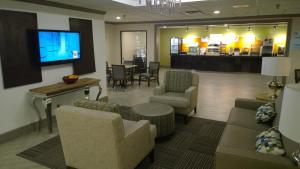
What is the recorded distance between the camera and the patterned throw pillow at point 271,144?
6.26 ft

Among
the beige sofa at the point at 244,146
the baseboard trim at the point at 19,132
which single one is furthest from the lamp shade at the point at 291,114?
the baseboard trim at the point at 19,132

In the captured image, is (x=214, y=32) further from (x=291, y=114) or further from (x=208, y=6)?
(x=291, y=114)

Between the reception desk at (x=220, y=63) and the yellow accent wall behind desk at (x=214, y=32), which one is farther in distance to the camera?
the yellow accent wall behind desk at (x=214, y=32)

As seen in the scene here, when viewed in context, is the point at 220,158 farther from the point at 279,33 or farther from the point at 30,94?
the point at 279,33

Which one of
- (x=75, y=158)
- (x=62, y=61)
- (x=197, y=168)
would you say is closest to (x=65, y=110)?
(x=75, y=158)

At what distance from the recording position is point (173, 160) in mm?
2863

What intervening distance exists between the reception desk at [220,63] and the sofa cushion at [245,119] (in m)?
8.48

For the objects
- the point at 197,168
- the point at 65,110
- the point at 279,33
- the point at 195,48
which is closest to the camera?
the point at 65,110

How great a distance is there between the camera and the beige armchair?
207cm

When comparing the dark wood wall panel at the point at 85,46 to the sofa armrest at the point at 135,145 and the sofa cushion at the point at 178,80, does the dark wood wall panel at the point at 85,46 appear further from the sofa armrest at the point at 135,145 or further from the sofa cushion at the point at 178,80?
the sofa armrest at the point at 135,145

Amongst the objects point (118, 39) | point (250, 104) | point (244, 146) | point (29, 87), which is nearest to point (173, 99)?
point (250, 104)

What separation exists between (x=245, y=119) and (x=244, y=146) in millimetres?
851

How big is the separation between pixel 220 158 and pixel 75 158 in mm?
1583

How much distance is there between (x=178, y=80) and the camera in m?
4.68
